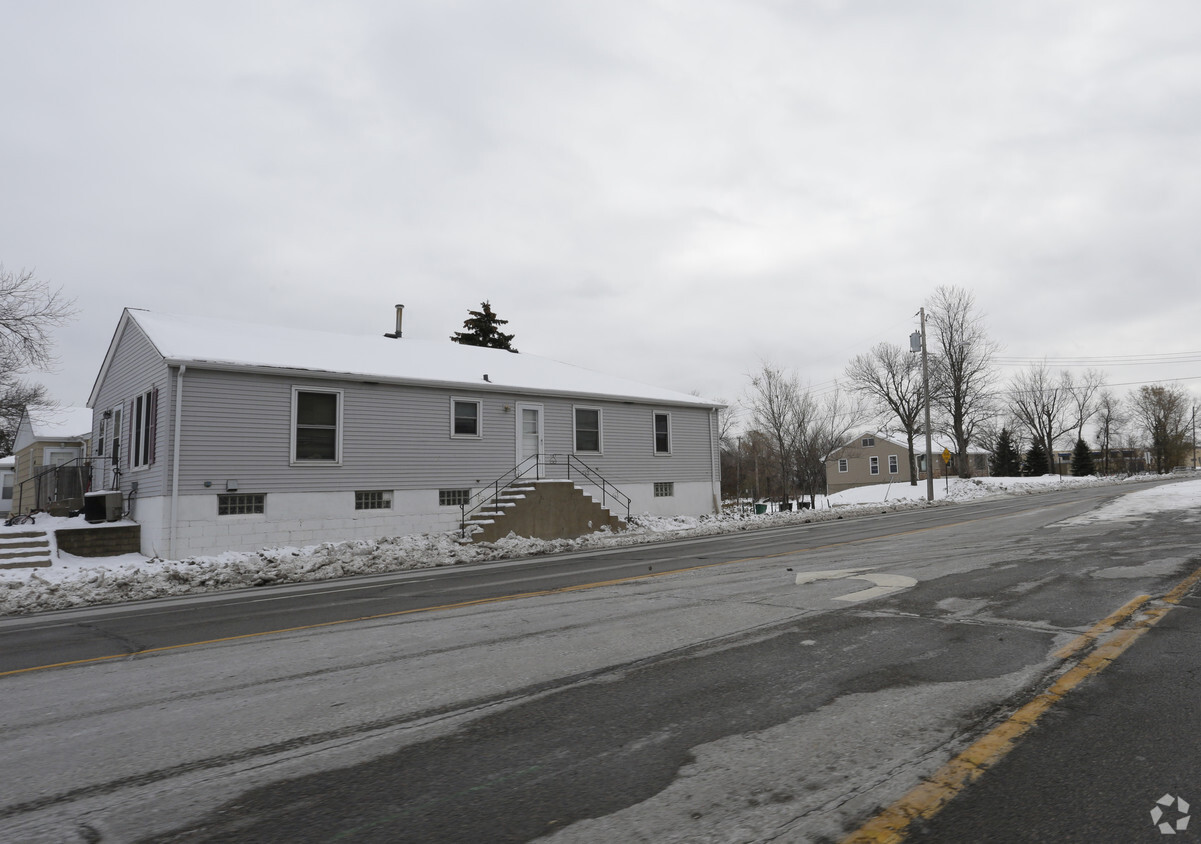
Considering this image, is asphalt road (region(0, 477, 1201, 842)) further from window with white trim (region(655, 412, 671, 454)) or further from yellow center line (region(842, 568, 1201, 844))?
window with white trim (region(655, 412, 671, 454))

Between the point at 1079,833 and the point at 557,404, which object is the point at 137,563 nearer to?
the point at 557,404

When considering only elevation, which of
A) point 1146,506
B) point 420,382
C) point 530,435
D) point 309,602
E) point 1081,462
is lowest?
point 309,602

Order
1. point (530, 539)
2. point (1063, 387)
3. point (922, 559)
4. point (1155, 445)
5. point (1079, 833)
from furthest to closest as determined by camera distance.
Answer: point (1155, 445)
point (1063, 387)
point (530, 539)
point (922, 559)
point (1079, 833)

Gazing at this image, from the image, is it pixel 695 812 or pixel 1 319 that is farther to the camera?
pixel 1 319

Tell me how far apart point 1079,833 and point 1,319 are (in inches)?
1187

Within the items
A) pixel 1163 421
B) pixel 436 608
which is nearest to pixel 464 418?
pixel 436 608

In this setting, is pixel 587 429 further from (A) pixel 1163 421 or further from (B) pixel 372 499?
(A) pixel 1163 421

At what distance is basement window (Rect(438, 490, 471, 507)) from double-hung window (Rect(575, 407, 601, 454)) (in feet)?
14.0

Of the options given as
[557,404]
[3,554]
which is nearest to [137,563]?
[3,554]

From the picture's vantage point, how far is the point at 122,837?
2768 mm

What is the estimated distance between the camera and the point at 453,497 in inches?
814

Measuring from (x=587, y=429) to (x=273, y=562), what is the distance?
1154 centimetres

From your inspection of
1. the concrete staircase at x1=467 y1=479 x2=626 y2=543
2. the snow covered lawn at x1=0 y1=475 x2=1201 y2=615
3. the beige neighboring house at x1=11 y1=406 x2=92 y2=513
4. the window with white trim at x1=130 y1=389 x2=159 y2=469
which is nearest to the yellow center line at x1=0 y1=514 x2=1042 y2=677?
the snow covered lawn at x1=0 y1=475 x2=1201 y2=615

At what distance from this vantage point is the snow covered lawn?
1154 cm
